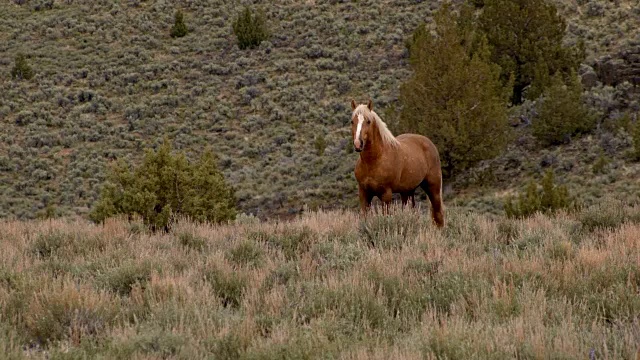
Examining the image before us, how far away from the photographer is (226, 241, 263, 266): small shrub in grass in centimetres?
711

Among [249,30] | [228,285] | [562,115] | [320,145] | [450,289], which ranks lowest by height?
[320,145]

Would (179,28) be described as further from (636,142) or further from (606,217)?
(606,217)

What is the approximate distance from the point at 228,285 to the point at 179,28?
1617 inches

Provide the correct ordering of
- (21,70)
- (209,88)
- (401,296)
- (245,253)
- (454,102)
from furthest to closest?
(21,70) → (209,88) → (454,102) → (245,253) → (401,296)

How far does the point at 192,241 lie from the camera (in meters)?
8.38

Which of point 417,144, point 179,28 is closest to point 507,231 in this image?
point 417,144

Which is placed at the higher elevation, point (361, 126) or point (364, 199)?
point (361, 126)

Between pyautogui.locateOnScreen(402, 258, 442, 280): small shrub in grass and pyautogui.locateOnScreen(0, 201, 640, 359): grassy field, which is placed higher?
pyautogui.locateOnScreen(0, 201, 640, 359): grassy field

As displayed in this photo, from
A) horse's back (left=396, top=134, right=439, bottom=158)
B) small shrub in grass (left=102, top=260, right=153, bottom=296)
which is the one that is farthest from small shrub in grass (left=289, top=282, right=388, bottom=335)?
horse's back (left=396, top=134, right=439, bottom=158)

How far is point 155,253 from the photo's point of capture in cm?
737

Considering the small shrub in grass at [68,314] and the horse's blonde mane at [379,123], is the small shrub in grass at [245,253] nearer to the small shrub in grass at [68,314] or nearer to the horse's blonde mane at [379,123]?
the small shrub in grass at [68,314]

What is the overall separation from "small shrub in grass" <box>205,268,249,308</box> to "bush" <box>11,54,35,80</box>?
38622mm

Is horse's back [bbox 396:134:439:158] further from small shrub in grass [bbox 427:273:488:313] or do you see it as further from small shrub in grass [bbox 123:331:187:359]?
small shrub in grass [bbox 123:331:187:359]

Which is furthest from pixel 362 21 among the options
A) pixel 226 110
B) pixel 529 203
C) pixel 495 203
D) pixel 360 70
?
pixel 529 203
